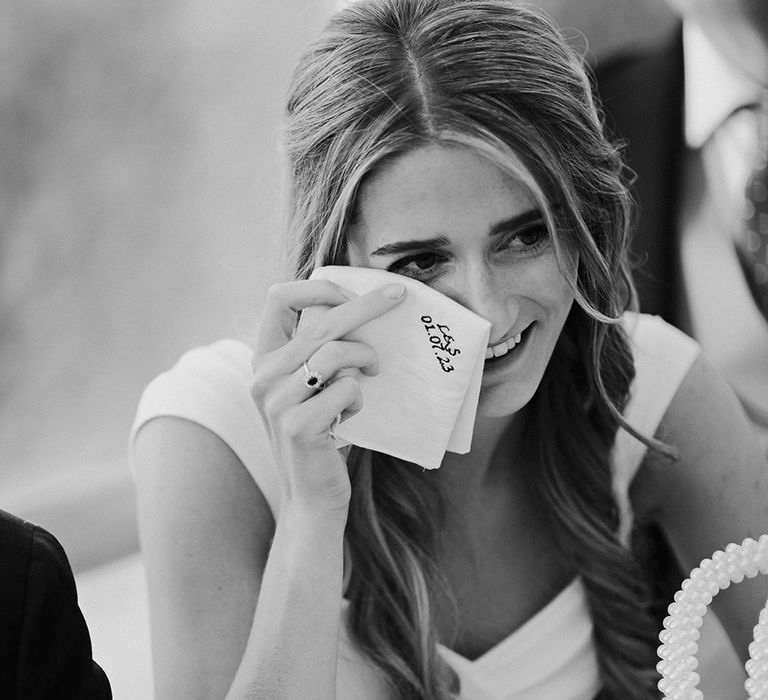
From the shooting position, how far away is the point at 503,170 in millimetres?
1148

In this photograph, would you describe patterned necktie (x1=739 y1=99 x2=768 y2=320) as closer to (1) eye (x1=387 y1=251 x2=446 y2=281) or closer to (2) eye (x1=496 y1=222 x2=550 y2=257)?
(2) eye (x1=496 y1=222 x2=550 y2=257)

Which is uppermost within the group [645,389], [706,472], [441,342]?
[441,342]

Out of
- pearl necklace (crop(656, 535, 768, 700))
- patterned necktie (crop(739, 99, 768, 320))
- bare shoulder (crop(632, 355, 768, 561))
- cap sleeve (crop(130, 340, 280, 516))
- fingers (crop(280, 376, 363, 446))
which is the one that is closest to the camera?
pearl necklace (crop(656, 535, 768, 700))

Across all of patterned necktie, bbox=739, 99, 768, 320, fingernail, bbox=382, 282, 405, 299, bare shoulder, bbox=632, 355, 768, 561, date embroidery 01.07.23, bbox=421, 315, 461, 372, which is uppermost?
fingernail, bbox=382, 282, 405, 299

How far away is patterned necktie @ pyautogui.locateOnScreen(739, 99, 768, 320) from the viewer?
1.79 meters

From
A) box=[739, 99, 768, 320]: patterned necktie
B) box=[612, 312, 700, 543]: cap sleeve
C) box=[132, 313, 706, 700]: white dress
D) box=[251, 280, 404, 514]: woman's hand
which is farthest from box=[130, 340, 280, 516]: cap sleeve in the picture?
box=[739, 99, 768, 320]: patterned necktie

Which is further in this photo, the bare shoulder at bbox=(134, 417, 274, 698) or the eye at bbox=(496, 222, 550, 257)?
the bare shoulder at bbox=(134, 417, 274, 698)

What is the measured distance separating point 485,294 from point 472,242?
57 mm

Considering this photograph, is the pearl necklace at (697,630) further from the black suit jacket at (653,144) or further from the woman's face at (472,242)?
the black suit jacket at (653,144)

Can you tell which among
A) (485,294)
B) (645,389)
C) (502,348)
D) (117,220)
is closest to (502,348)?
(502,348)

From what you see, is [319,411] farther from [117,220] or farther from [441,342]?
[117,220]

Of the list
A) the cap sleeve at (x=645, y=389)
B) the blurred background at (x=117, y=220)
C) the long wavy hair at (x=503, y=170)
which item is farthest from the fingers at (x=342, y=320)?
the blurred background at (x=117, y=220)

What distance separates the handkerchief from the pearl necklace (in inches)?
11.6

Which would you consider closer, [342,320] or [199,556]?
[342,320]
